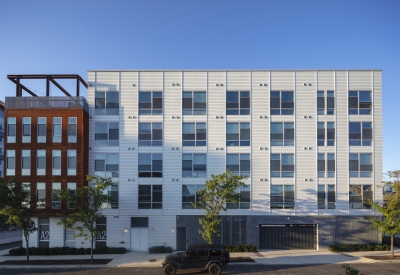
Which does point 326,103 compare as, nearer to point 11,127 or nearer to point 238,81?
point 238,81

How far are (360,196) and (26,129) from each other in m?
29.8

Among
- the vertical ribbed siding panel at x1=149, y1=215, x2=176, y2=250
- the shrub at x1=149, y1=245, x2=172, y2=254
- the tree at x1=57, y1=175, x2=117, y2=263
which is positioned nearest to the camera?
the tree at x1=57, y1=175, x2=117, y2=263

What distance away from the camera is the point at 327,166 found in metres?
27.8

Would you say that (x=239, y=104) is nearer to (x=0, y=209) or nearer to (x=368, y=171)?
(x=368, y=171)

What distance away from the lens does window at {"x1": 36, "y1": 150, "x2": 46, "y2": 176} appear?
89.3ft

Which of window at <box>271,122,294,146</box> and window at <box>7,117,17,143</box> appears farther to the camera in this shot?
window at <box>271,122,294,146</box>

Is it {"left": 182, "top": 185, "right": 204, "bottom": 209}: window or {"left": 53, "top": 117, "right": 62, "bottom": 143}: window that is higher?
{"left": 53, "top": 117, "right": 62, "bottom": 143}: window

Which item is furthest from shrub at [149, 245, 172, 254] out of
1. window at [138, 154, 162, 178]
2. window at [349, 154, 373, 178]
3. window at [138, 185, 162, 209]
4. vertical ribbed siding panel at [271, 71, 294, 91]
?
window at [349, 154, 373, 178]

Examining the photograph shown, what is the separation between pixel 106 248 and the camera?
26375mm

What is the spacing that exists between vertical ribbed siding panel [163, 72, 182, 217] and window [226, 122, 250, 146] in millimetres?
4346

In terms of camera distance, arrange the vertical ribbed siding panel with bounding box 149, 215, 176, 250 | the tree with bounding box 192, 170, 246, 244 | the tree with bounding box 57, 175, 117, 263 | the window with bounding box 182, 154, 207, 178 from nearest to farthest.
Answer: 1. the tree with bounding box 57, 175, 117, 263
2. the tree with bounding box 192, 170, 246, 244
3. the vertical ribbed siding panel with bounding box 149, 215, 176, 250
4. the window with bounding box 182, 154, 207, 178

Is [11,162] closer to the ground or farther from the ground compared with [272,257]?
farther from the ground

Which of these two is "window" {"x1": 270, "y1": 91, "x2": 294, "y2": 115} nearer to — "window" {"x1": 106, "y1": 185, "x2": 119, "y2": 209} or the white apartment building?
the white apartment building

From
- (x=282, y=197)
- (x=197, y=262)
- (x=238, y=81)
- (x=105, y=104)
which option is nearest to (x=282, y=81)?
(x=238, y=81)
